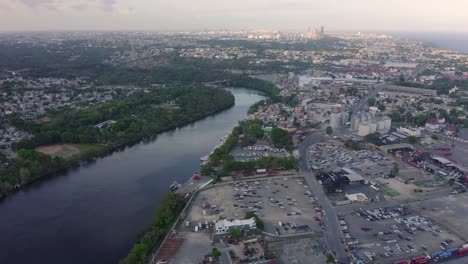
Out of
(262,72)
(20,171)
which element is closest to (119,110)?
(20,171)

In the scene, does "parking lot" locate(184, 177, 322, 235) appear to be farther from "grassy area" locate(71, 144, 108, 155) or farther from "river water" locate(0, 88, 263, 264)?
"grassy area" locate(71, 144, 108, 155)

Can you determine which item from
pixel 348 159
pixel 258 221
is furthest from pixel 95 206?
pixel 348 159

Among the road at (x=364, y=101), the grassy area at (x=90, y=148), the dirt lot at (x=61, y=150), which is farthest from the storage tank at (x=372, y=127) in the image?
the dirt lot at (x=61, y=150)

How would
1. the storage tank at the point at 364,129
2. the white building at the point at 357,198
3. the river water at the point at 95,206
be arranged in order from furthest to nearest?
1. the storage tank at the point at 364,129
2. the white building at the point at 357,198
3. the river water at the point at 95,206

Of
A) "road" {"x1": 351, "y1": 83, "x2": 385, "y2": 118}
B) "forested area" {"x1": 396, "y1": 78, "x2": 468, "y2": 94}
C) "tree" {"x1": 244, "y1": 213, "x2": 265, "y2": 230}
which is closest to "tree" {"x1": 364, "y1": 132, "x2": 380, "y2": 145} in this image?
"road" {"x1": 351, "y1": 83, "x2": 385, "y2": 118}

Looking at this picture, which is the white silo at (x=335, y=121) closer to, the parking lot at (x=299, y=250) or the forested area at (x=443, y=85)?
the parking lot at (x=299, y=250)

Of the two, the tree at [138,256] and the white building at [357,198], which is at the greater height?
the tree at [138,256]
